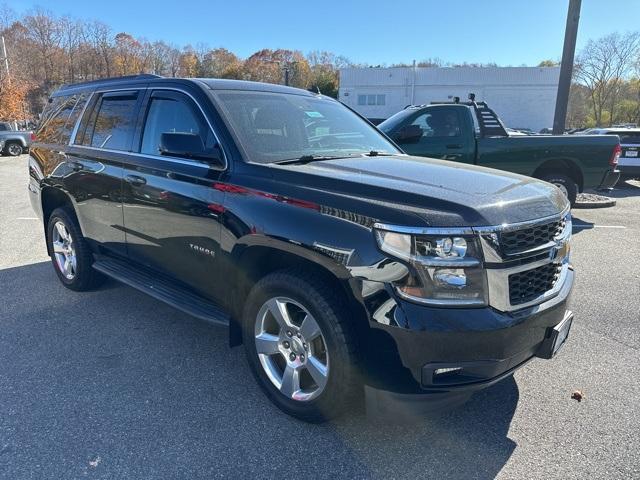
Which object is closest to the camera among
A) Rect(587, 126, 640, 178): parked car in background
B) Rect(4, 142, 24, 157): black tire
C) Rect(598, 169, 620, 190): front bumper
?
Rect(598, 169, 620, 190): front bumper

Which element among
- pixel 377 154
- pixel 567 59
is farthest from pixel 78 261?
pixel 567 59

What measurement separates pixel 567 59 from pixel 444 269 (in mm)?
10920

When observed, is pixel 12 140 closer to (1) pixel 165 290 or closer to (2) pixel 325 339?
(1) pixel 165 290

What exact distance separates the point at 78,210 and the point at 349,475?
3577 mm

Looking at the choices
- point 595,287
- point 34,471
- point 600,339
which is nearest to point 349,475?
point 34,471

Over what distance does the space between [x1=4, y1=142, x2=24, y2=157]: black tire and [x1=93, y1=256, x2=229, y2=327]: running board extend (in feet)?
75.4

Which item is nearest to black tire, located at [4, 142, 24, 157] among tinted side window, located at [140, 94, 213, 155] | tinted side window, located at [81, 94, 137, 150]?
tinted side window, located at [81, 94, 137, 150]

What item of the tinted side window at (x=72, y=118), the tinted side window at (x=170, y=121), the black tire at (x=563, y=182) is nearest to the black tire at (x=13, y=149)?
the tinted side window at (x=72, y=118)

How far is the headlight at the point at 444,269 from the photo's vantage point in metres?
2.22

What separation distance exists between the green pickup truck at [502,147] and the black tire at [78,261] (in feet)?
15.5

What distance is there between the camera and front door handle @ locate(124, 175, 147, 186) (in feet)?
11.9

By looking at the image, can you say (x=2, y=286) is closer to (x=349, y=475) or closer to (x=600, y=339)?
(x=349, y=475)

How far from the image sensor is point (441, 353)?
2.23m

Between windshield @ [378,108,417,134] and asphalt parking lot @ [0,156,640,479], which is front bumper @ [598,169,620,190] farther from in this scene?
asphalt parking lot @ [0,156,640,479]
